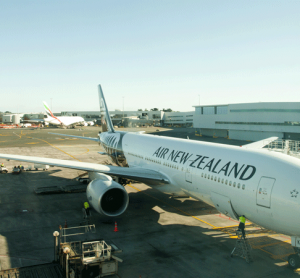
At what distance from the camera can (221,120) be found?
225ft

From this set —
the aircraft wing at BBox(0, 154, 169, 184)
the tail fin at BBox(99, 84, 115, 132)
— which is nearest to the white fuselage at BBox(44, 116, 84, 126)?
the tail fin at BBox(99, 84, 115, 132)

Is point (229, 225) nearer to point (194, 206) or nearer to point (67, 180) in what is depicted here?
point (194, 206)

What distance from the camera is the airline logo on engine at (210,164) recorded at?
38.8 feet

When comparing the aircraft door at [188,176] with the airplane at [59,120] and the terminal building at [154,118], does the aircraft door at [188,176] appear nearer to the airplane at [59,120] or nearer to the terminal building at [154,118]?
the airplane at [59,120]

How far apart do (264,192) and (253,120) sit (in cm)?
5270

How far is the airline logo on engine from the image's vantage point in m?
11.8

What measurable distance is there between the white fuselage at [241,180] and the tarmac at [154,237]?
187cm

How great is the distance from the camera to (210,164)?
1378 centimetres

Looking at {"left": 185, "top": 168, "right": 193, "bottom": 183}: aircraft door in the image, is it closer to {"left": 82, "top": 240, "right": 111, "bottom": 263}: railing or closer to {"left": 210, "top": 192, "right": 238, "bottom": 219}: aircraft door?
{"left": 210, "top": 192, "right": 238, "bottom": 219}: aircraft door

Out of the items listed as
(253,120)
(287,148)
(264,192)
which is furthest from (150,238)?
(253,120)

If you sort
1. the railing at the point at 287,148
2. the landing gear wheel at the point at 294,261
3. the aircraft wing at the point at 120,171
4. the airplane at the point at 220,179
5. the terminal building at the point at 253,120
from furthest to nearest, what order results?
the terminal building at the point at 253,120 → the railing at the point at 287,148 → the aircraft wing at the point at 120,171 → the landing gear wheel at the point at 294,261 → the airplane at the point at 220,179

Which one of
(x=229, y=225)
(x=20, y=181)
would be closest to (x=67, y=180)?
(x=20, y=181)

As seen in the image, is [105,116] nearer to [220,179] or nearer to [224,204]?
[220,179]

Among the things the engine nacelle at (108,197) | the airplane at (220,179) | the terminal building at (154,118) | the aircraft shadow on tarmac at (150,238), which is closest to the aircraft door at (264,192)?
the airplane at (220,179)
